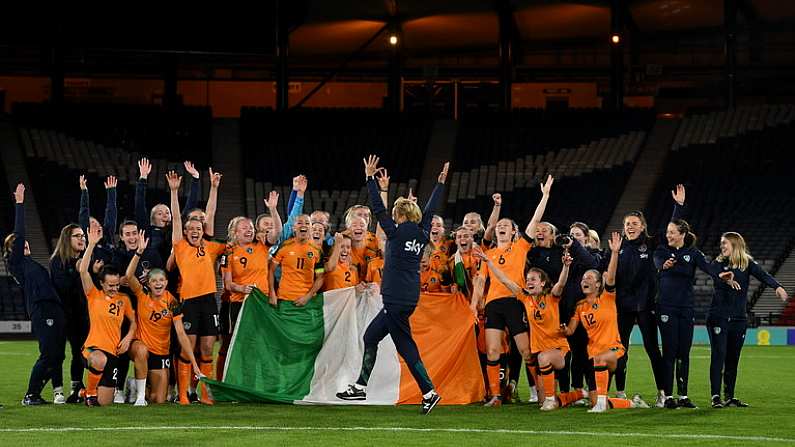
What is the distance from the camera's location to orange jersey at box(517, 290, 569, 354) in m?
13.0

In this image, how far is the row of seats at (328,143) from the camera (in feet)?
117

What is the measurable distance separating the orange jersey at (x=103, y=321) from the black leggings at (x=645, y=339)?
5565mm

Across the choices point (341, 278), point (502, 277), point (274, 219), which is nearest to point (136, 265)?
point (274, 219)

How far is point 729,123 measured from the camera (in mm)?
36938

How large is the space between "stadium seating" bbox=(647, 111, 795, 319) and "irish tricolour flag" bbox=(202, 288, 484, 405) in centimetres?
1728

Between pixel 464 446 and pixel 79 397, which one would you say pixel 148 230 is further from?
pixel 464 446

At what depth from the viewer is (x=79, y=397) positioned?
1334 centimetres

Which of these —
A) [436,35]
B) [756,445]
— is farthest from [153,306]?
[436,35]

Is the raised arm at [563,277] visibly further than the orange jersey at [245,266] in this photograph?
No

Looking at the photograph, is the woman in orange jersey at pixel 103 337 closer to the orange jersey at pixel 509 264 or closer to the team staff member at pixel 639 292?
the orange jersey at pixel 509 264

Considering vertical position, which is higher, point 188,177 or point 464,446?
point 188,177

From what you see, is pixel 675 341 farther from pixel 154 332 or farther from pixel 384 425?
pixel 154 332

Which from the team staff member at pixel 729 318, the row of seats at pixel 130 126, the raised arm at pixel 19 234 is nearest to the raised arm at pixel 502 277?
the team staff member at pixel 729 318

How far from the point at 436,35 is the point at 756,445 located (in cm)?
3300
